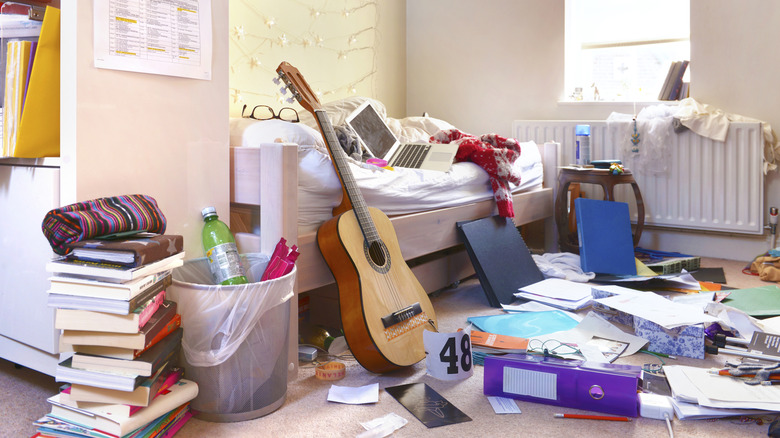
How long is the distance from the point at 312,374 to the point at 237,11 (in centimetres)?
174

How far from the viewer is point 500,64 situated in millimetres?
3791

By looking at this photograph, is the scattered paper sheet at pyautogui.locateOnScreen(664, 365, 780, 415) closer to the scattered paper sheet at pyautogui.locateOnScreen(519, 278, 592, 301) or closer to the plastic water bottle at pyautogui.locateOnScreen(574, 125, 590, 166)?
the scattered paper sheet at pyautogui.locateOnScreen(519, 278, 592, 301)

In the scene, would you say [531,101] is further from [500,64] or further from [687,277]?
[687,277]

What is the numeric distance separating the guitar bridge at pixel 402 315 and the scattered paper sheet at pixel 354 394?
17 cm

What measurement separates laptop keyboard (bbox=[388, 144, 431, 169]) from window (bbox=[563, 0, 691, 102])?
1309 millimetres

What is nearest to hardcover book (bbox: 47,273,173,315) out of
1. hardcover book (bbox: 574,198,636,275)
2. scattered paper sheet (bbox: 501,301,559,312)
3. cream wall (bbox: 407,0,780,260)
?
scattered paper sheet (bbox: 501,301,559,312)

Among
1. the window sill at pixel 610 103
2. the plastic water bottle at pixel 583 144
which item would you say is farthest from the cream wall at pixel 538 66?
the plastic water bottle at pixel 583 144

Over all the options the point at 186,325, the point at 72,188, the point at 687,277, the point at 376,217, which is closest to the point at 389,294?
the point at 376,217

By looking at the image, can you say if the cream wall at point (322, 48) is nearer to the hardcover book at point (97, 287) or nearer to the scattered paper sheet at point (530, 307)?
the scattered paper sheet at point (530, 307)

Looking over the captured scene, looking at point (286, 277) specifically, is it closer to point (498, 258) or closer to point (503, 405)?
point (503, 405)

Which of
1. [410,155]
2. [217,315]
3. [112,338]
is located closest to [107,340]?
[112,338]

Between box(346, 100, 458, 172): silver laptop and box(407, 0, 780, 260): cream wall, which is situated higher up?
box(407, 0, 780, 260): cream wall

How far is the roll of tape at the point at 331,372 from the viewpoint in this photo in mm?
1642

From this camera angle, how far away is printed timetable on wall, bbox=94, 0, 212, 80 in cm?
144
